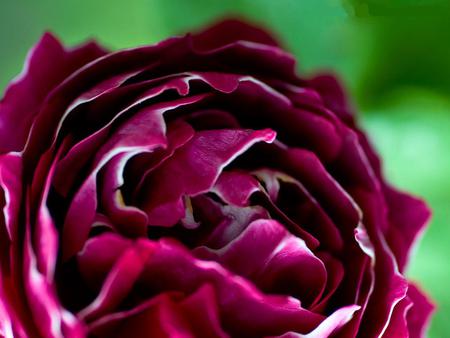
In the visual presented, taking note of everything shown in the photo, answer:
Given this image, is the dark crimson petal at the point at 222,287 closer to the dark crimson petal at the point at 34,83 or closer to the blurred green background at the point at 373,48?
the dark crimson petal at the point at 34,83

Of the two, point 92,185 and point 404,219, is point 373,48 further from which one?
point 92,185

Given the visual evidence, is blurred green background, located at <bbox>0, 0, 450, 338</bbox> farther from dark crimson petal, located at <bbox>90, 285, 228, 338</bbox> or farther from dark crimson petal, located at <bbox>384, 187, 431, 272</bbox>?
dark crimson petal, located at <bbox>90, 285, 228, 338</bbox>

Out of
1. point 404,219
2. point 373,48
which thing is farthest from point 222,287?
point 373,48

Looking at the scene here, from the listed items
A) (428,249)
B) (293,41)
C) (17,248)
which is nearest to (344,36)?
(293,41)

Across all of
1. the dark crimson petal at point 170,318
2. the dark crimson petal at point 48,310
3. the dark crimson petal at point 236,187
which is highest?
the dark crimson petal at point 236,187

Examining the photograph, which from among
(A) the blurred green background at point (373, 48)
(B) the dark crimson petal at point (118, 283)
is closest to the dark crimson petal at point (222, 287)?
(B) the dark crimson petal at point (118, 283)

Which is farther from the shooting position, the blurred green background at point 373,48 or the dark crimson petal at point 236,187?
the blurred green background at point 373,48
